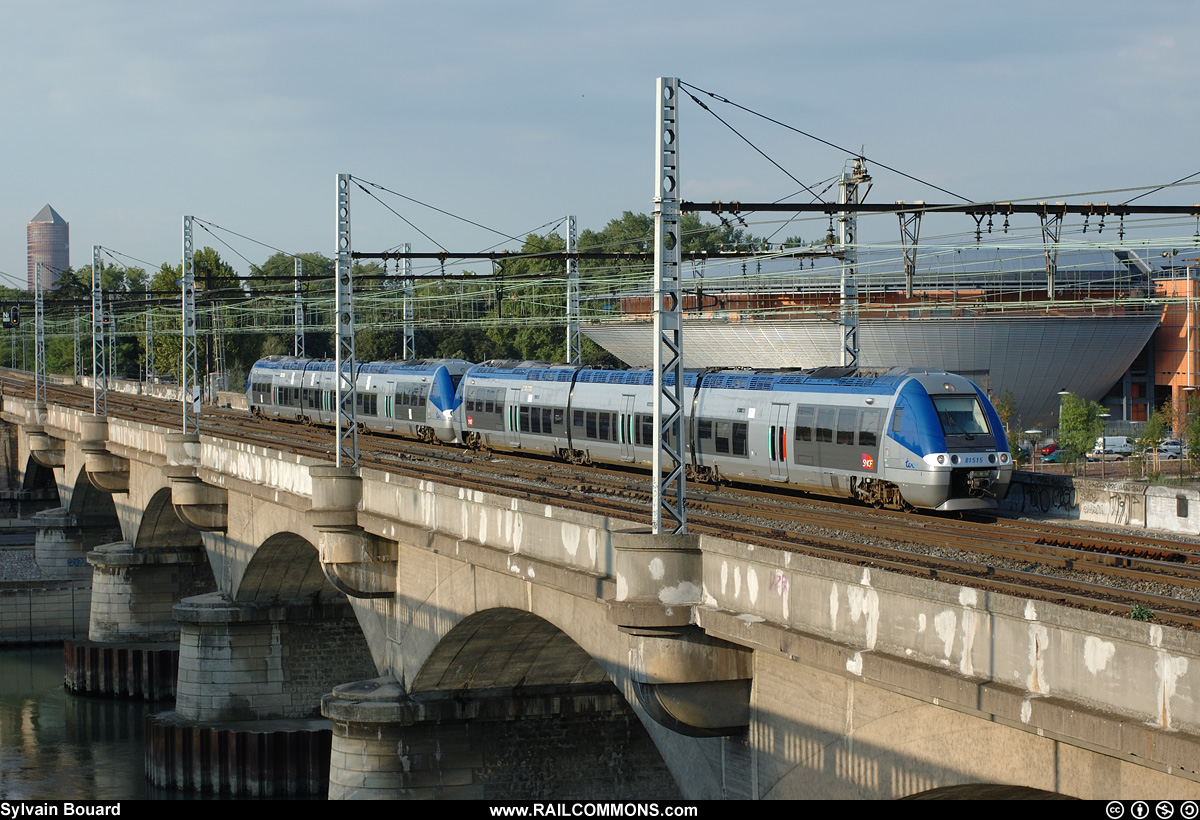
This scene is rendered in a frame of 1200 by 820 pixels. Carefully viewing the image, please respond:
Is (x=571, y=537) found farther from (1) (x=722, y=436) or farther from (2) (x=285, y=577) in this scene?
(2) (x=285, y=577)

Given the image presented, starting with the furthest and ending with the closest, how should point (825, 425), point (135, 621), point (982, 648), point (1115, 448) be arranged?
point (1115, 448), point (135, 621), point (825, 425), point (982, 648)

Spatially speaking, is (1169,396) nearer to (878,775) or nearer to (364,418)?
(364,418)

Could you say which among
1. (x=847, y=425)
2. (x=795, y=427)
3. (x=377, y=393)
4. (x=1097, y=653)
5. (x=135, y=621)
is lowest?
(x=135, y=621)

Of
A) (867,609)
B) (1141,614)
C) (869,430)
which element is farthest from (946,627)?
(869,430)

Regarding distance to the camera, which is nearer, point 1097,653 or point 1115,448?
point 1097,653

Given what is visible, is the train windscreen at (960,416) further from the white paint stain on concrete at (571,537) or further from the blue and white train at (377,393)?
the blue and white train at (377,393)

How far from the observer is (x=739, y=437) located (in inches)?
1276

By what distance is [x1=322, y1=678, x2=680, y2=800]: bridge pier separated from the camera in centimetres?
3073

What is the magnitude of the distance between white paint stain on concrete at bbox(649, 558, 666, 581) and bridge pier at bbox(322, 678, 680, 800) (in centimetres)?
1471

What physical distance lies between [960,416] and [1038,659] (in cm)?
1561

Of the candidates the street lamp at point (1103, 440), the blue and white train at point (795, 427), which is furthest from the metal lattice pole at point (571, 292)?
the street lamp at point (1103, 440)

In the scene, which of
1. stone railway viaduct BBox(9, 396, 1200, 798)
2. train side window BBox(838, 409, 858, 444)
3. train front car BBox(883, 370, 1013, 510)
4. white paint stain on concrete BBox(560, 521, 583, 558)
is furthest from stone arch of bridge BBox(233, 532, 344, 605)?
white paint stain on concrete BBox(560, 521, 583, 558)

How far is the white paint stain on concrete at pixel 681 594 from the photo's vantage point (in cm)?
1684

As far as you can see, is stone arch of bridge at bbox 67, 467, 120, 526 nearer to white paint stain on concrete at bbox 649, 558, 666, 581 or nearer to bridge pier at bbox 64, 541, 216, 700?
bridge pier at bbox 64, 541, 216, 700
